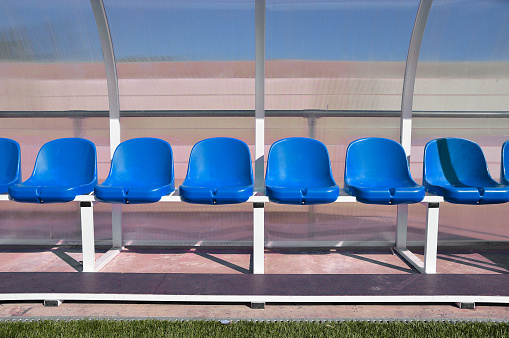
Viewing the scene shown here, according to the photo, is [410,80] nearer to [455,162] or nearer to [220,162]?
[455,162]

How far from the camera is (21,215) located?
164 inches

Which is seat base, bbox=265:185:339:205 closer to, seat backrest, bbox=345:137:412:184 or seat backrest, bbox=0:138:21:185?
seat backrest, bbox=345:137:412:184

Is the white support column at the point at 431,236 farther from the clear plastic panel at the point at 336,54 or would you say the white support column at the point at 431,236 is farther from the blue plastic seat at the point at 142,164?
the blue plastic seat at the point at 142,164

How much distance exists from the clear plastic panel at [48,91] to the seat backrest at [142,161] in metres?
0.51

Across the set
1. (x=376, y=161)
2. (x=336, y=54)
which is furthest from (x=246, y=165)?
(x=336, y=54)

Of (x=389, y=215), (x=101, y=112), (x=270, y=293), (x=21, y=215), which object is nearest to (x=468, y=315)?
(x=270, y=293)

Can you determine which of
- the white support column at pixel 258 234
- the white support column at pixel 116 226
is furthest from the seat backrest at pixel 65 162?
the white support column at pixel 258 234

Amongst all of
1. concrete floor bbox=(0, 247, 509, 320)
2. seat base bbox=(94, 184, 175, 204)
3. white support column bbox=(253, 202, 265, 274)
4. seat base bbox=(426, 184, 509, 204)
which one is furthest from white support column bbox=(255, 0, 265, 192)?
seat base bbox=(426, 184, 509, 204)

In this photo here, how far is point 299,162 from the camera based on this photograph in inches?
142

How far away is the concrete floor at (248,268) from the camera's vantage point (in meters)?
2.61

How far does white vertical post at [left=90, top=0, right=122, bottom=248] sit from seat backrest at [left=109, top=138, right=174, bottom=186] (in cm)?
25

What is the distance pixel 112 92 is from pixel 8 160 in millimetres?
1139

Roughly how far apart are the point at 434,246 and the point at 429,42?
1.89 metres

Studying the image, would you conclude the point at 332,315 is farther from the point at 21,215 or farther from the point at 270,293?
the point at 21,215
